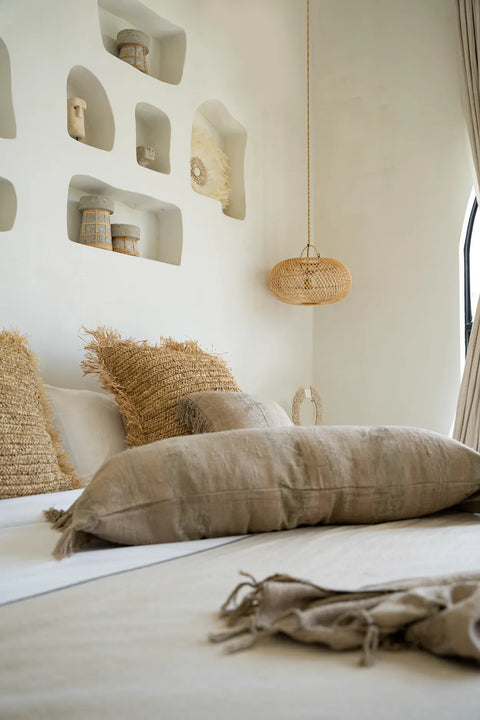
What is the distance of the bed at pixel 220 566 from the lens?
0.57m

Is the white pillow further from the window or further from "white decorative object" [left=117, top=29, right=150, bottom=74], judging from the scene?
the window

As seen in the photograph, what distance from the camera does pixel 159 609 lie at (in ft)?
2.43

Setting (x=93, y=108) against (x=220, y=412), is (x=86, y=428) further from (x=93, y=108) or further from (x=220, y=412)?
(x=93, y=108)

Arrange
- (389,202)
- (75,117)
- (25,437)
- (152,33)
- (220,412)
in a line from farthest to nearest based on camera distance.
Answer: (389,202) < (152,33) < (75,117) < (220,412) < (25,437)

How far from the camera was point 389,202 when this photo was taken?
389cm

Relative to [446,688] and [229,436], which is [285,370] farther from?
[446,688]

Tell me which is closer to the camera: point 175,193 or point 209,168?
point 175,193

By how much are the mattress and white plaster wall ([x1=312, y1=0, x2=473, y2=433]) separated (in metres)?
2.96

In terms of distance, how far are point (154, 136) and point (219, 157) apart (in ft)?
1.70

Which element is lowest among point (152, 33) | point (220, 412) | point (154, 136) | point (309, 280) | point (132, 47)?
point (220, 412)

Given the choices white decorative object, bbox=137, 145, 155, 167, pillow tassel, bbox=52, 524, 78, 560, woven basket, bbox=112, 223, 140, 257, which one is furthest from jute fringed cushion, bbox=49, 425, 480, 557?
white decorative object, bbox=137, 145, 155, 167

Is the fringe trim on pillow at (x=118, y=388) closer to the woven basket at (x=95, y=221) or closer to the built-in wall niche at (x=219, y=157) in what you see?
the woven basket at (x=95, y=221)

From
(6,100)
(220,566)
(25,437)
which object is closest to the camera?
(220,566)

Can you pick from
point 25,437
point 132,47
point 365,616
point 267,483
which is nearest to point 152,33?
point 132,47
